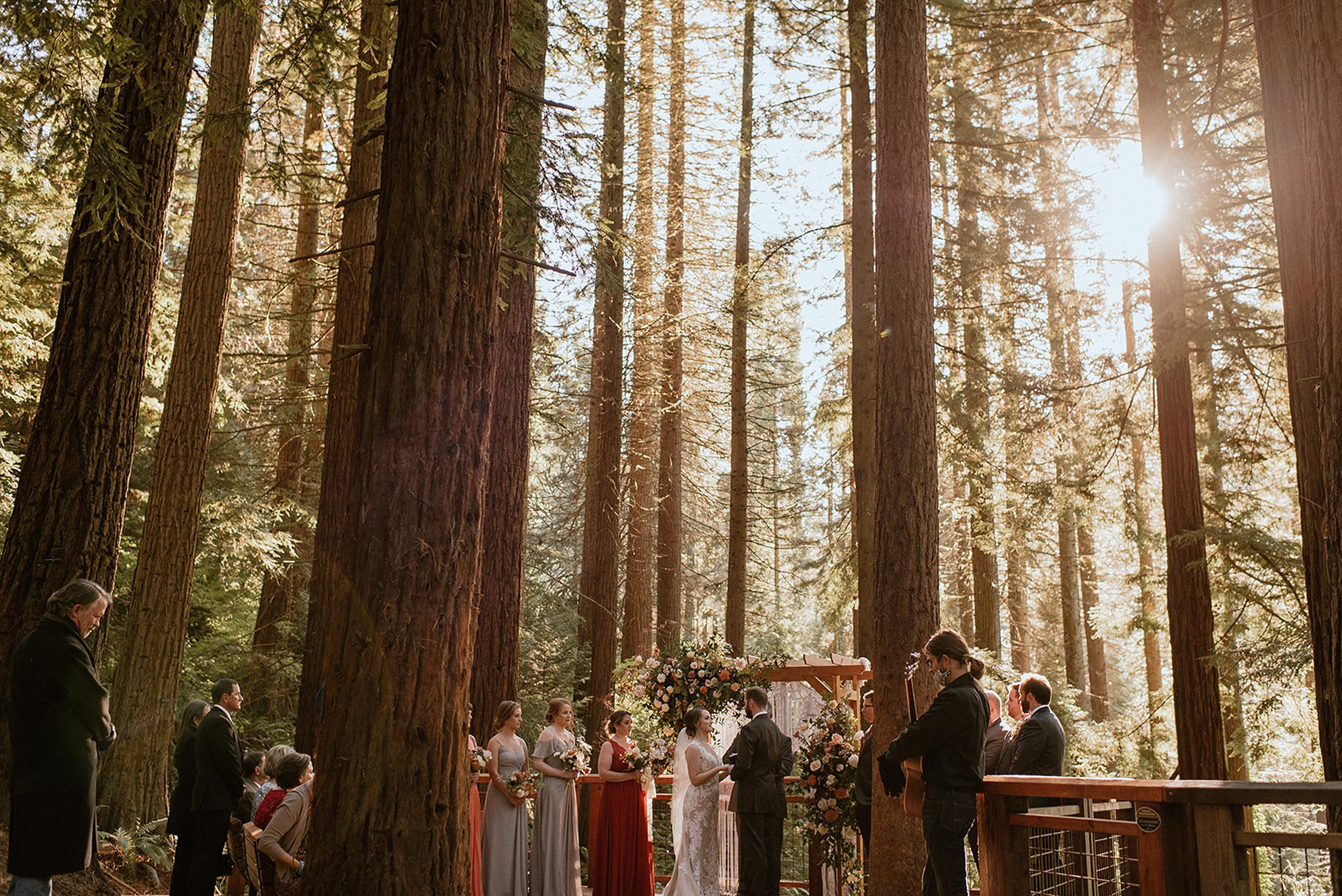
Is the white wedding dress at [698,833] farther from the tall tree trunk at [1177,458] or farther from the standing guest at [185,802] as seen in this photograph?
the tall tree trunk at [1177,458]

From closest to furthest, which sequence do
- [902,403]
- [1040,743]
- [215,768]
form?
1. [215,768]
2. [1040,743]
3. [902,403]

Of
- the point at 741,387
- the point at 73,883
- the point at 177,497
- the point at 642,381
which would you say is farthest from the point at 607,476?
the point at 73,883

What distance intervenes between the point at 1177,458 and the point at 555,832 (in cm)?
771

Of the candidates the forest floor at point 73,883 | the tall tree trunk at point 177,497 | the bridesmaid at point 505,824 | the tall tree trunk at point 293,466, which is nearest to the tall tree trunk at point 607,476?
the tall tree trunk at point 293,466

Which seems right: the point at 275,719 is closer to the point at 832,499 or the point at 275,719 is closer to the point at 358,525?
the point at 358,525

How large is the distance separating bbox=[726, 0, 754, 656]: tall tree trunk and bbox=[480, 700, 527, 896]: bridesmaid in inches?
316

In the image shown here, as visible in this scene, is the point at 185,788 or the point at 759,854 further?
the point at 759,854

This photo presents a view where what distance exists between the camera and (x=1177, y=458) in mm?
10680

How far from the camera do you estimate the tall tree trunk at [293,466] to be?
14.2 m

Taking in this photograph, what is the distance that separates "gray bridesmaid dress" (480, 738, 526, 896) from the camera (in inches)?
343

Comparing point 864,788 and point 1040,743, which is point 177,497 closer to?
point 864,788

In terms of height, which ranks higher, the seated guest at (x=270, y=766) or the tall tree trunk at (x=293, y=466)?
the tall tree trunk at (x=293, y=466)

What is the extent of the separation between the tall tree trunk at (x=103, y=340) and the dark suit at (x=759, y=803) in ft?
18.5

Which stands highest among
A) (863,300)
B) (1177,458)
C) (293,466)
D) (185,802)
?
(863,300)
